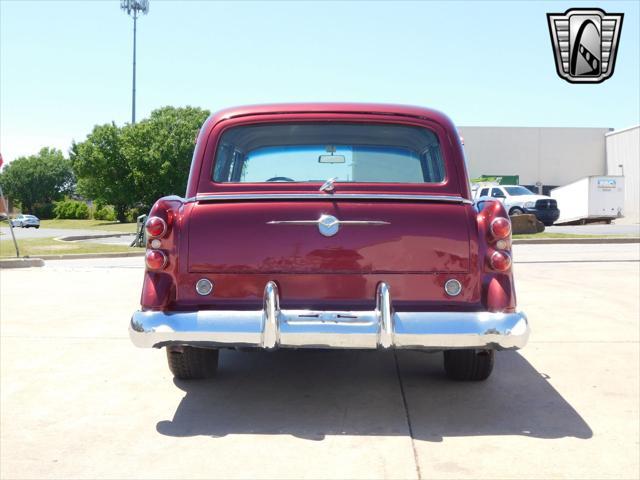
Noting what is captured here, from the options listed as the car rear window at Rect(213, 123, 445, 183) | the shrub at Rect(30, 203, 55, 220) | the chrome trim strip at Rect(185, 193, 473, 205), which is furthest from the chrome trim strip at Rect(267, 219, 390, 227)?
the shrub at Rect(30, 203, 55, 220)

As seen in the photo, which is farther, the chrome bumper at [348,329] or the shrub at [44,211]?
the shrub at [44,211]

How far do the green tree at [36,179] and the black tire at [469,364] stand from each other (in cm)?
7933

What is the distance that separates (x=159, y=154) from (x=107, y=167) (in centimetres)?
569

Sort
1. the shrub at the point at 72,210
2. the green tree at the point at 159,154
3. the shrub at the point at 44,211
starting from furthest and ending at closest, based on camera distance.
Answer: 1. the shrub at the point at 44,211
2. the shrub at the point at 72,210
3. the green tree at the point at 159,154

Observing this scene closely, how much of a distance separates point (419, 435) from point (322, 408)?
0.75 meters

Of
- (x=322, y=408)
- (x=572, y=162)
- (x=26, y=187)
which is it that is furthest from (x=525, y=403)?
(x=26, y=187)

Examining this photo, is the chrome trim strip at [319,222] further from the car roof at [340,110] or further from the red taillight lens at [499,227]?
the car roof at [340,110]

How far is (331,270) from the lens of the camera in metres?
4.02

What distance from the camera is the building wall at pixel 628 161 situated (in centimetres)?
4431

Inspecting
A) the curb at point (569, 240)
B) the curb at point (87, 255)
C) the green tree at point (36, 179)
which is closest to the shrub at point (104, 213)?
the green tree at point (36, 179)

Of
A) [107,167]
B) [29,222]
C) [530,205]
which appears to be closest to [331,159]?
[530,205]

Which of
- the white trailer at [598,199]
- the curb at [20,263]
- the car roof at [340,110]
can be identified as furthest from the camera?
the white trailer at [598,199]

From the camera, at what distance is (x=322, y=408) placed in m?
4.26

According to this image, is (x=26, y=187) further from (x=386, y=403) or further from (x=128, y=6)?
(x=386, y=403)
